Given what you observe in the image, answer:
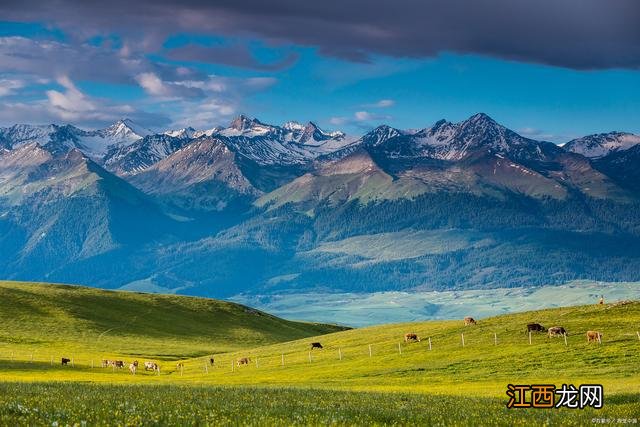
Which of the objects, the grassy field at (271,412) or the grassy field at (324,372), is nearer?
the grassy field at (271,412)

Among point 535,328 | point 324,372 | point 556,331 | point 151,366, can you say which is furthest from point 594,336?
point 151,366

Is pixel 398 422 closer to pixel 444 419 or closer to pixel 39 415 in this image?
pixel 444 419

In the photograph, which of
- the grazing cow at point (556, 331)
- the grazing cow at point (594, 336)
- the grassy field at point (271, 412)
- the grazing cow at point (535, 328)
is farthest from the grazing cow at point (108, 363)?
the grassy field at point (271, 412)

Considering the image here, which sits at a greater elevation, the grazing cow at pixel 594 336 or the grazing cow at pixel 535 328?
the grazing cow at pixel 535 328

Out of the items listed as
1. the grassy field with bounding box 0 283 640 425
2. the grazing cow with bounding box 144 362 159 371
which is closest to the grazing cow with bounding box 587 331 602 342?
the grassy field with bounding box 0 283 640 425

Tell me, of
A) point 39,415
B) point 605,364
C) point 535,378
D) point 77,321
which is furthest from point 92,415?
point 77,321

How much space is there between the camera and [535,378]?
78500 millimetres

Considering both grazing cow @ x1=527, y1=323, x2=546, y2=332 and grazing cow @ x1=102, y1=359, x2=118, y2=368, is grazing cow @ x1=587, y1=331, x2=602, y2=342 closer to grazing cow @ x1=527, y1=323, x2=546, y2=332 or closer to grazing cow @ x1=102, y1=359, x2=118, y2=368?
grazing cow @ x1=527, y1=323, x2=546, y2=332

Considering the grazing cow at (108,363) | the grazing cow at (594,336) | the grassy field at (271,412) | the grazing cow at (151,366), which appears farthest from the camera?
the grazing cow at (151,366)

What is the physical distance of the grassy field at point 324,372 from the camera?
35.3 metres

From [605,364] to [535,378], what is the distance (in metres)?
9.73

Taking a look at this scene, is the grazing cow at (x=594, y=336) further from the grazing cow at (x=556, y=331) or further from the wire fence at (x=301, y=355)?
the grazing cow at (x=556, y=331)

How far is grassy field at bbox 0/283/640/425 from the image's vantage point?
35281 mm

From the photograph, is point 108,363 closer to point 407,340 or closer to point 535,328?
point 407,340
